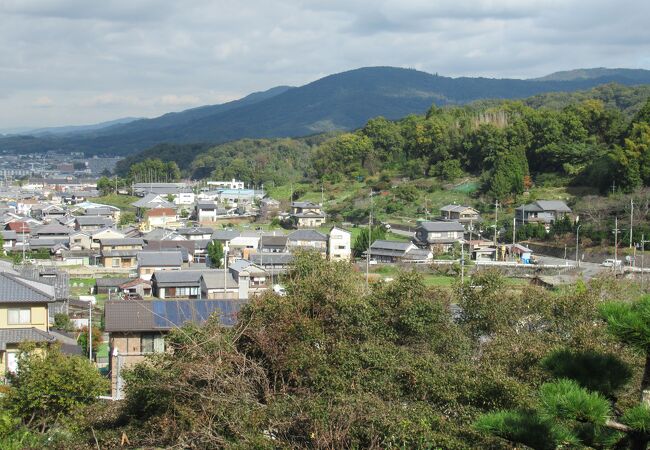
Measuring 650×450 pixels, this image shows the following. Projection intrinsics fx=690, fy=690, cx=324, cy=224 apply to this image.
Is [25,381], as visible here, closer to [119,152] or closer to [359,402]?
[359,402]

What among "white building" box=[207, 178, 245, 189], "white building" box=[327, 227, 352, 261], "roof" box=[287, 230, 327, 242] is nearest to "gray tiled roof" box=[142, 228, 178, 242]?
"roof" box=[287, 230, 327, 242]

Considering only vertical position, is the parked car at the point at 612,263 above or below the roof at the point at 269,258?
above

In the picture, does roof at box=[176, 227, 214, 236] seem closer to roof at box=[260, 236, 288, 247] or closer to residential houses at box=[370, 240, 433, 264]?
roof at box=[260, 236, 288, 247]

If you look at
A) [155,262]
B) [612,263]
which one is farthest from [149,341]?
[612,263]

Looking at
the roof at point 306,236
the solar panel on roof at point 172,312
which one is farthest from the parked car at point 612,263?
the solar panel on roof at point 172,312

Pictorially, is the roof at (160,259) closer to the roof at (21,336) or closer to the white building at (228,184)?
the roof at (21,336)

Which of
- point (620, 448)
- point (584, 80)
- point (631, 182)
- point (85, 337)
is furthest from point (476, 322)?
point (584, 80)
